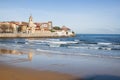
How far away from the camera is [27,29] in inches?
3391

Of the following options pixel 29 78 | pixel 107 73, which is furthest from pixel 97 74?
pixel 29 78

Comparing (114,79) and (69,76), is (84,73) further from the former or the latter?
(114,79)

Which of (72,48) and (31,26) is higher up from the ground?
(31,26)

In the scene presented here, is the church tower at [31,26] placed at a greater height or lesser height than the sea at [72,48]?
greater

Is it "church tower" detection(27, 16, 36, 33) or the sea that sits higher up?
"church tower" detection(27, 16, 36, 33)

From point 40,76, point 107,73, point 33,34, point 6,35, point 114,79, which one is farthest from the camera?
point 33,34

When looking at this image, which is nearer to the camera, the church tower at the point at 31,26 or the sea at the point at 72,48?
the sea at the point at 72,48

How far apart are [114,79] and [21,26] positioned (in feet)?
283

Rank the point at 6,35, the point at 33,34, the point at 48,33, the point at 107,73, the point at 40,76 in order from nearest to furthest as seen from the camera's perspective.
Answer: the point at 40,76
the point at 107,73
the point at 6,35
the point at 33,34
the point at 48,33

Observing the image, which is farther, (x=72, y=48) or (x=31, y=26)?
(x=31, y=26)

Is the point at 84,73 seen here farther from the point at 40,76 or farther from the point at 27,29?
the point at 27,29

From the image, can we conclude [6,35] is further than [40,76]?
Yes

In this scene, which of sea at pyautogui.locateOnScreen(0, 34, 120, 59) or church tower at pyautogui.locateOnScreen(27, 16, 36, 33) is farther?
church tower at pyautogui.locateOnScreen(27, 16, 36, 33)

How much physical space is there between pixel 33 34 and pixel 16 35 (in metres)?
8.37
